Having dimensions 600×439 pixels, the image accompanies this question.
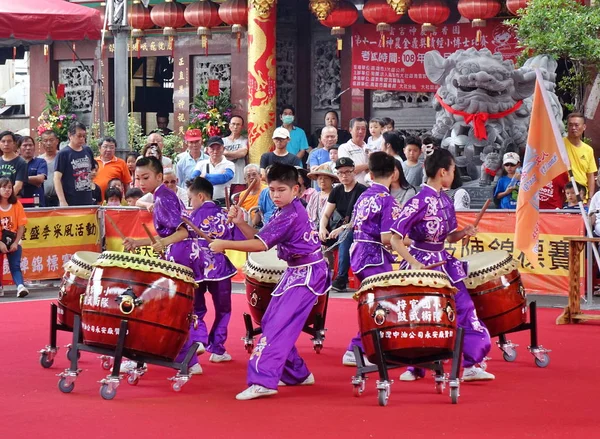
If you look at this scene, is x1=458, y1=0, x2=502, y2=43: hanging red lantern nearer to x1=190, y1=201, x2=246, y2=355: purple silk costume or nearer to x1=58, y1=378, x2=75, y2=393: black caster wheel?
x1=190, y1=201, x2=246, y2=355: purple silk costume

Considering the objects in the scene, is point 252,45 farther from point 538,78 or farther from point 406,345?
point 406,345

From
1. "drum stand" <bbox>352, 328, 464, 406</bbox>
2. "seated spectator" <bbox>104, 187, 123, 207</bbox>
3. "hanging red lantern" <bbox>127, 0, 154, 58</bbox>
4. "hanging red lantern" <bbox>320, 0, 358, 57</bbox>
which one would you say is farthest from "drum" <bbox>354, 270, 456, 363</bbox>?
"hanging red lantern" <bbox>127, 0, 154, 58</bbox>

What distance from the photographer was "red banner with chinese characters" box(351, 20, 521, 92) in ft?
51.1

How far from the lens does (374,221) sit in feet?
22.8

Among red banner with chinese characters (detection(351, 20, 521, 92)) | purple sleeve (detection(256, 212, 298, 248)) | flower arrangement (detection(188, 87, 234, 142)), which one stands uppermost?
red banner with chinese characters (detection(351, 20, 521, 92))

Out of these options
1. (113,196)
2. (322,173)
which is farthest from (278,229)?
(113,196)

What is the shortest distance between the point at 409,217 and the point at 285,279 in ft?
2.55

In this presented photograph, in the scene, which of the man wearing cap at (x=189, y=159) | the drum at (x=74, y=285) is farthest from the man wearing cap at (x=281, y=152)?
the drum at (x=74, y=285)

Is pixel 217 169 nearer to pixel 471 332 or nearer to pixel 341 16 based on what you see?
pixel 471 332

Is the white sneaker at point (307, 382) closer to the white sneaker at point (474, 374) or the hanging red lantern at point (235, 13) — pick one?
the white sneaker at point (474, 374)

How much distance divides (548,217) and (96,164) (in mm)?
4624

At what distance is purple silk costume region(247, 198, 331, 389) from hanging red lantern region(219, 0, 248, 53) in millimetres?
9696

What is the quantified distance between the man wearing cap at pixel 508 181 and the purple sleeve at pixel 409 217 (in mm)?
4437

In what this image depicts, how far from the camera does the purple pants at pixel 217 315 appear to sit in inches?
283
